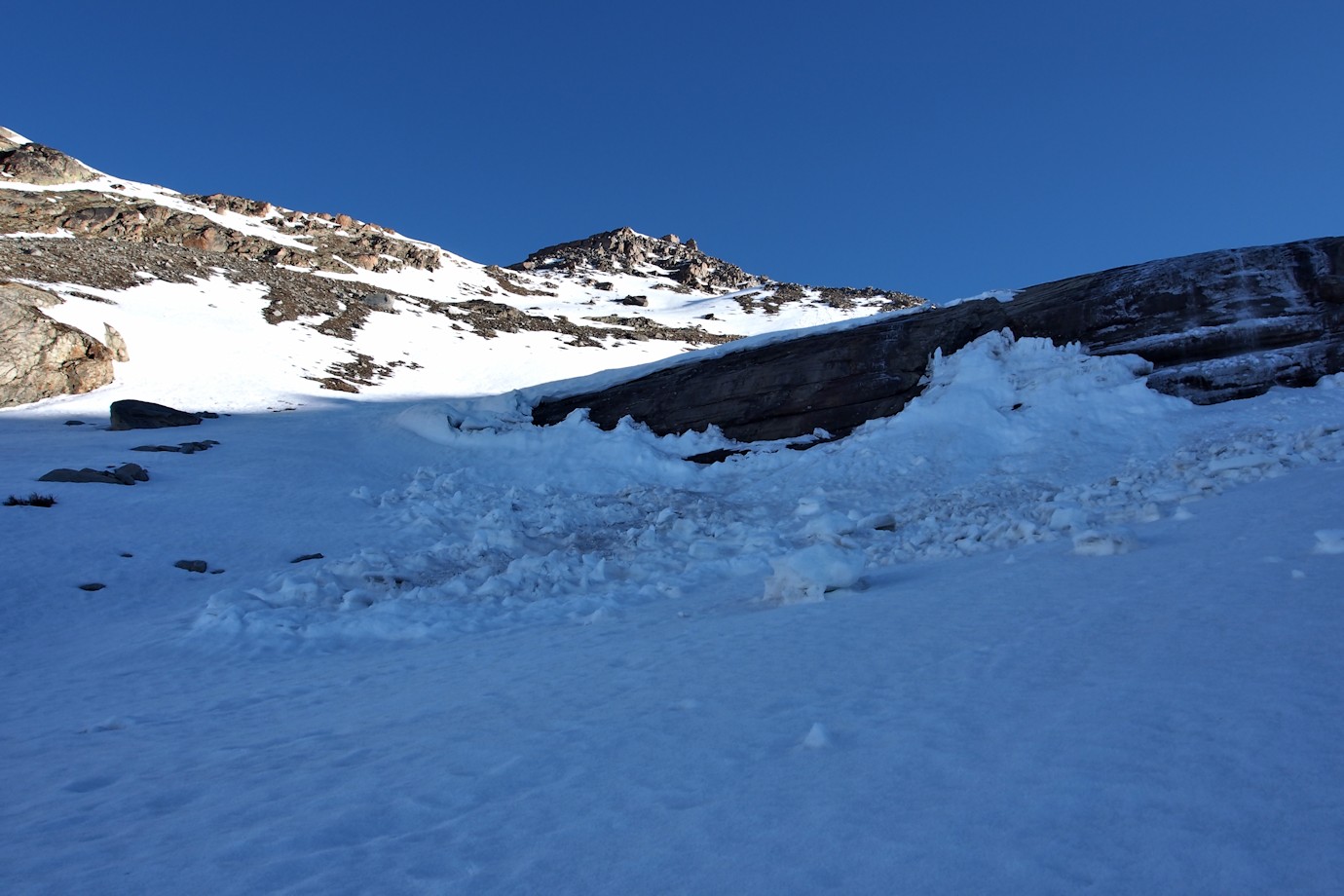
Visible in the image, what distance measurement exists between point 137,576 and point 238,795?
644 centimetres

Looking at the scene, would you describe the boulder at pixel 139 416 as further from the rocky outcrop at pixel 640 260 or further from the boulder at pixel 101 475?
the rocky outcrop at pixel 640 260

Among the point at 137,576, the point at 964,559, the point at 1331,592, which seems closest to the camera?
the point at 1331,592

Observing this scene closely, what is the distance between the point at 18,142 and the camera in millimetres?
63875

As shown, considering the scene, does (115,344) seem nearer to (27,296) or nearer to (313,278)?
(27,296)

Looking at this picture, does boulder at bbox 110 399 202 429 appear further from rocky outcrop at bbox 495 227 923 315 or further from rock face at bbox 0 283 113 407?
rocky outcrop at bbox 495 227 923 315

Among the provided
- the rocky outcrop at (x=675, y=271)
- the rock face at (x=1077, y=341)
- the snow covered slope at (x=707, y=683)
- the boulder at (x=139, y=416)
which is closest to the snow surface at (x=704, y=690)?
the snow covered slope at (x=707, y=683)

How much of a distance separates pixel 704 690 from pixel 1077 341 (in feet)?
44.3

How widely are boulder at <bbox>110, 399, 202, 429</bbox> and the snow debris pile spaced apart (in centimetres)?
619

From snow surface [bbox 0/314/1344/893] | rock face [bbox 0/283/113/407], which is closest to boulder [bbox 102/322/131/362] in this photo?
rock face [bbox 0/283/113/407]

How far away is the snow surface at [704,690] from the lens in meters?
1.82

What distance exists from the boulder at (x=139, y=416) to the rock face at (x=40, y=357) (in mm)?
6700

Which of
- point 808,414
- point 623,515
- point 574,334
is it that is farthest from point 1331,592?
point 574,334

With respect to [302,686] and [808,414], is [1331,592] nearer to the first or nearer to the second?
[302,686]

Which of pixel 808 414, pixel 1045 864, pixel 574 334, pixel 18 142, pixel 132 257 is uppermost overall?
pixel 18 142
